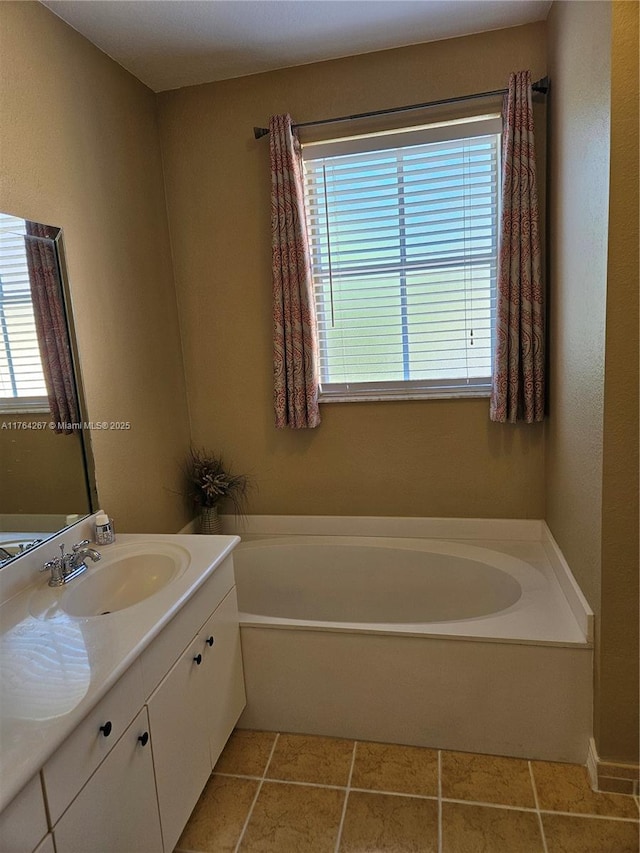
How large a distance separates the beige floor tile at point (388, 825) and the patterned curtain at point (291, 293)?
1550 mm

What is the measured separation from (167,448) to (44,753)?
177 cm

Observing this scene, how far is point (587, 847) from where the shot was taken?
5.04ft

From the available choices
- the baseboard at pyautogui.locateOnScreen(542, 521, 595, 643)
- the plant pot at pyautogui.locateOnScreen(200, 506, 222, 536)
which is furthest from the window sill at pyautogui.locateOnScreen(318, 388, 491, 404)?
the plant pot at pyautogui.locateOnScreen(200, 506, 222, 536)

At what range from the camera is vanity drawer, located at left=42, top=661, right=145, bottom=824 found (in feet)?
3.37

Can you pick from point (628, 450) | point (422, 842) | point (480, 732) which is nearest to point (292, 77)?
point (628, 450)

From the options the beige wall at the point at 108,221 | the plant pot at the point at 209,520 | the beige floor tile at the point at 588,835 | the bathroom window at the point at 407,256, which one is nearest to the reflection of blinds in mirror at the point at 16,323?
the beige wall at the point at 108,221

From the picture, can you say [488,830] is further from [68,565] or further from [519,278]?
[519,278]

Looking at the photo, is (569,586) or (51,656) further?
(569,586)

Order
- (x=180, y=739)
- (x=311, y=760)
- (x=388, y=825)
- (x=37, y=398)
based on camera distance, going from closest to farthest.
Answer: (x=180, y=739)
(x=388, y=825)
(x=37, y=398)
(x=311, y=760)

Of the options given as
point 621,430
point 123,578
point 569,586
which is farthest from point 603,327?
point 123,578

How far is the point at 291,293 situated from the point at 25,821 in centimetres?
210

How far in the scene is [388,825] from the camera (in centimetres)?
165

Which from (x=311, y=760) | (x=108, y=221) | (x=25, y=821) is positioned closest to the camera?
(x=25, y=821)

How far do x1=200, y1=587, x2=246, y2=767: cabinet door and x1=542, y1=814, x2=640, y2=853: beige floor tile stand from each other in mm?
1045
